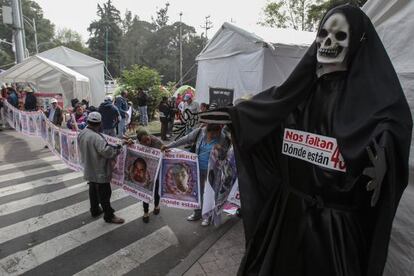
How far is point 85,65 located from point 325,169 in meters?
20.0

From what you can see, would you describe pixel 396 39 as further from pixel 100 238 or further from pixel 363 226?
pixel 100 238

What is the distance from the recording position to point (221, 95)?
923 cm

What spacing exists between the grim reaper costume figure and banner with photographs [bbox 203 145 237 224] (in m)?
2.28

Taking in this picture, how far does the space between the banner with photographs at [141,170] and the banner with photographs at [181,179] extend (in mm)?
155

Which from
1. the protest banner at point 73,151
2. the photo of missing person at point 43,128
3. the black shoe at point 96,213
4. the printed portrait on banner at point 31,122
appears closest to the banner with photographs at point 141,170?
the black shoe at point 96,213

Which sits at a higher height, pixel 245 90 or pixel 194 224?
pixel 245 90

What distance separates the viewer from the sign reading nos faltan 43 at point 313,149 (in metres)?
2.04

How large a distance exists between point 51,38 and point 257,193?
92195 millimetres

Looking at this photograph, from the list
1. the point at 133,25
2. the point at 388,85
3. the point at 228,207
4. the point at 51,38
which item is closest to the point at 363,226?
the point at 388,85

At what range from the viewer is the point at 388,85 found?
1.85 metres

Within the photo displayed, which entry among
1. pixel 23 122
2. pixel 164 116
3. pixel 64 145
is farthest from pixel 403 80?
pixel 23 122

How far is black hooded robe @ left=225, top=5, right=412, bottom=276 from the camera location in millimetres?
1811

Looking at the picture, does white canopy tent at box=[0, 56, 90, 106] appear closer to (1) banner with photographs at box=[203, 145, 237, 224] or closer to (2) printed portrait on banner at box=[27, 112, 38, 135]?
(2) printed portrait on banner at box=[27, 112, 38, 135]

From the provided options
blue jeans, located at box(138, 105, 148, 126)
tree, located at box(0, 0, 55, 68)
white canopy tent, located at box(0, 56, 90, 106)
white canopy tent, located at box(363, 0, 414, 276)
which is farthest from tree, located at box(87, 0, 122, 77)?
white canopy tent, located at box(363, 0, 414, 276)
